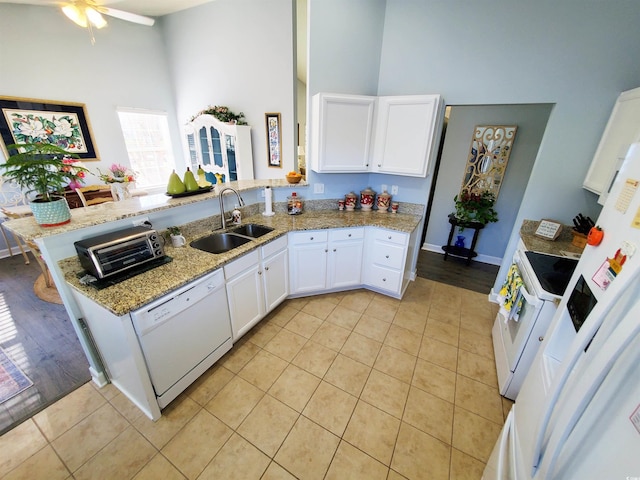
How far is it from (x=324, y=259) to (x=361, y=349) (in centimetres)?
97

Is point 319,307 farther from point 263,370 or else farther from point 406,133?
point 406,133

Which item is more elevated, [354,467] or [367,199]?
[367,199]

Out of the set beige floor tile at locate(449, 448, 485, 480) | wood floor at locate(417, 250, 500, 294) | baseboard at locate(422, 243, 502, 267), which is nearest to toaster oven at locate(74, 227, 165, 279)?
beige floor tile at locate(449, 448, 485, 480)

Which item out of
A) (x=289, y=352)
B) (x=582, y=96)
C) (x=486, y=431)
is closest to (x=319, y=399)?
(x=289, y=352)

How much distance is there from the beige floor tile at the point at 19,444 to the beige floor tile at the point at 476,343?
10.2ft

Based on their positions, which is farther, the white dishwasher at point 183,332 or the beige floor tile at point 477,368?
the beige floor tile at point 477,368

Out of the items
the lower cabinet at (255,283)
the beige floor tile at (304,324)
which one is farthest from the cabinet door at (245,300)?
the beige floor tile at (304,324)

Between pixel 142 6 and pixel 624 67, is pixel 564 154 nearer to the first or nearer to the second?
pixel 624 67

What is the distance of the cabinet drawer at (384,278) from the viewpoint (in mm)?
2812

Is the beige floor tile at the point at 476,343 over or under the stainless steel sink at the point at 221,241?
under

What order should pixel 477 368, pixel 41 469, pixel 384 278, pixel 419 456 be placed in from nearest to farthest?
1. pixel 41 469
2. pixel 419 456
3. pixel 477 368
4. pixel 384 278

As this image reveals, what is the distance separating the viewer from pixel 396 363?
2119 millimetres

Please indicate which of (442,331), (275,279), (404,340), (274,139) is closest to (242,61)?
(274,139)

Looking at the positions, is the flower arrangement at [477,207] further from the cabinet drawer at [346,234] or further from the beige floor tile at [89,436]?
the beige floor tile at [89,436]
